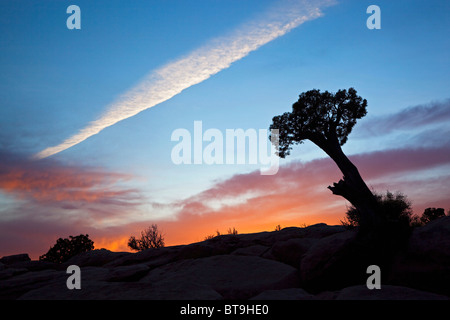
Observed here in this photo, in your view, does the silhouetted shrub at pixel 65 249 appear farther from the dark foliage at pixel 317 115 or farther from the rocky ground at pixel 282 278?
the dark foliage at pixel 317 115

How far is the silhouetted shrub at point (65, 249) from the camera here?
27.5 meters

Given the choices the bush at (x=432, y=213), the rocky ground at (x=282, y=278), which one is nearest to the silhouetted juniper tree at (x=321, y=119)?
the rocky ground at (x=282, y=278)

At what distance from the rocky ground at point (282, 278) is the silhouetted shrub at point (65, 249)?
51.6 ft

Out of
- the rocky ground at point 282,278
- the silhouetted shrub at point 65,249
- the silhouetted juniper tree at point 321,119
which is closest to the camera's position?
the rocky ground at point 282,278

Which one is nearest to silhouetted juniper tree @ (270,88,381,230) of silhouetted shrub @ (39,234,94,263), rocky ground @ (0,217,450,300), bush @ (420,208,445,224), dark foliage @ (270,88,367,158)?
dark foliage @ (270,88,367,158)

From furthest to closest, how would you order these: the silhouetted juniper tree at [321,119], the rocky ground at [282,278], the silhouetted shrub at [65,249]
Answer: the silhouetted shrub at [65,249] < the silhouetted juniper tree at [321,119] < the rocky ground at [282,278]

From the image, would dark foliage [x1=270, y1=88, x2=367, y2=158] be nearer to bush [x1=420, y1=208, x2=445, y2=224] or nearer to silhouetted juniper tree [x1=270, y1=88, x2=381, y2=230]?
silhouetted juniper tree [x1=270, y1=88, x2=381, y2=230]

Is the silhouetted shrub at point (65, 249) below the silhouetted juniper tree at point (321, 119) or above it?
below

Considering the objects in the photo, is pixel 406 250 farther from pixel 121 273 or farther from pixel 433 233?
pixel 121 273

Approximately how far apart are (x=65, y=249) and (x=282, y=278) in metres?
24.9

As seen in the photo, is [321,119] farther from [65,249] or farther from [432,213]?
[65,249]

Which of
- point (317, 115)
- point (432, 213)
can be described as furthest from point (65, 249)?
point (432, 213)

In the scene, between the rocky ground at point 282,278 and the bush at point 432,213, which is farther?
the bush at point 432,213
